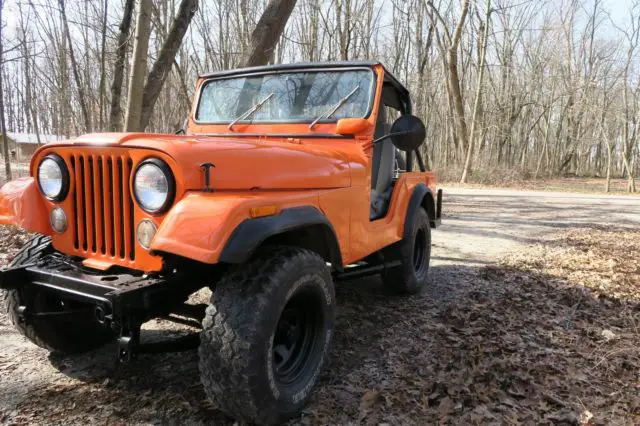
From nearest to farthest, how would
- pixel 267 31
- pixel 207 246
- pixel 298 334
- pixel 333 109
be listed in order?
pixel 207 246 < pixel 298 334 < pixel 333 109 < pixel 267 31

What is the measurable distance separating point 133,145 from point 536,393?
2658 millimetres

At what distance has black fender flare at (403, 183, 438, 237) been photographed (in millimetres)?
4289

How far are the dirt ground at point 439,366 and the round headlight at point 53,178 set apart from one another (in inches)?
45.1

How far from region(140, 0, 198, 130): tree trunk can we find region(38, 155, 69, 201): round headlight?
5.70 m

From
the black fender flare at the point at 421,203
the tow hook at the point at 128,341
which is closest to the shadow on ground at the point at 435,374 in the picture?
the tow hook at the point at 128,341

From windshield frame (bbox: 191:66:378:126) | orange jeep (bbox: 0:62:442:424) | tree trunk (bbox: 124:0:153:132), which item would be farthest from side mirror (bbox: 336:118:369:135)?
tree trunk (bbox: 124:0:153:132)

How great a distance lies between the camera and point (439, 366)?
3.10m

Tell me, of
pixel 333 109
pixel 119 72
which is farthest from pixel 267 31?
pixel 333 109

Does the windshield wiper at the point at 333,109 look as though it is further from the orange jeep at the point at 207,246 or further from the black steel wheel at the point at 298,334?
the black steel wheel at the point at 298,334

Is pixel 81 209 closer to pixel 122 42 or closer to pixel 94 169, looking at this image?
pixel 94 169

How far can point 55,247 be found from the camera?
2.55m

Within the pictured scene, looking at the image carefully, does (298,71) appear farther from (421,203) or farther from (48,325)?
(48,325)

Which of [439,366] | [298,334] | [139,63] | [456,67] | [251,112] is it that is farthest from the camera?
[456,67]

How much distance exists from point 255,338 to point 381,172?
8.30ft
